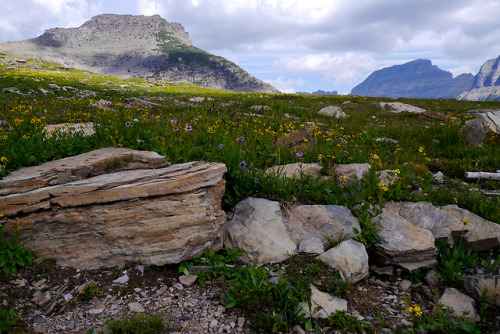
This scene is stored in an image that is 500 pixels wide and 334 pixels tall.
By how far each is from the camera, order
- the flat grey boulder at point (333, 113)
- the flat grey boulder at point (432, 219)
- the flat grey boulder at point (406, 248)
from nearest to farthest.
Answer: the flat grey boulder at point (406, 248) → the flat grey boulder at point (432, 219) → the flat grey boulder at point (333, 113)

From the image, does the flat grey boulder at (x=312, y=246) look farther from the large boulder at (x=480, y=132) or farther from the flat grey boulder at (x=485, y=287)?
the large boulder at (x=480, y=132)

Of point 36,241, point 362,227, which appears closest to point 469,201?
point 362,227

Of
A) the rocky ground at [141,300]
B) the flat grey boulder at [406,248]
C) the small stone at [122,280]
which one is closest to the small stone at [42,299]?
the rocky ground at [141,300]

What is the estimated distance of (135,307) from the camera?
3.29m

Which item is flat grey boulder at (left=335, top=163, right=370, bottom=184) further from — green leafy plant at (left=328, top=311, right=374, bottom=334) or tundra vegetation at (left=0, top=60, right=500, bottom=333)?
green leafy plant at (left=328, top=311, right=374, bottom=334)

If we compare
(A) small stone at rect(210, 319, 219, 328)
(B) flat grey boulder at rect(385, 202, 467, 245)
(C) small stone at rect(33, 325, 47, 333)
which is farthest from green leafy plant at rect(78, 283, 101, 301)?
(B) flat grey boulder at rect(385, 202, 467, 245)

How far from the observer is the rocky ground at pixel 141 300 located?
3133 millimetres

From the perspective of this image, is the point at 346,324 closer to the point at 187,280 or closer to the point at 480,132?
the point at 187,280

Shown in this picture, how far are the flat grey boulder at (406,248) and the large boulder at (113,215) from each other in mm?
2589

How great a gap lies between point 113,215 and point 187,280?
4.73 ft

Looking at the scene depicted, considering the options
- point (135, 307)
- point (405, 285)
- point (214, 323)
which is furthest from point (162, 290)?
point (405, 285)

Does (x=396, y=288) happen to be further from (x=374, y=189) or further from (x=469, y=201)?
(x=469, y=201)

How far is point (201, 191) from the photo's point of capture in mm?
4477

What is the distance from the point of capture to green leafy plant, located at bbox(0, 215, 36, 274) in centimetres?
359
